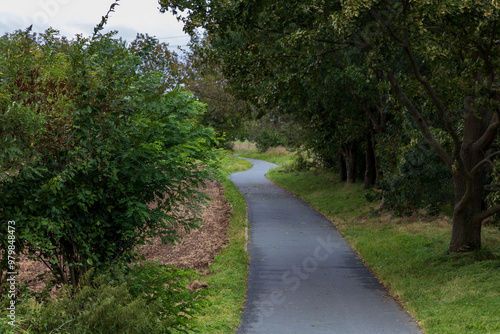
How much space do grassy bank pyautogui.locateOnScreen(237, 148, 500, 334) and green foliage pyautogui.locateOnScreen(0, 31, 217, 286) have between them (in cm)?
503

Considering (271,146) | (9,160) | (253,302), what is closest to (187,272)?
(9,160)

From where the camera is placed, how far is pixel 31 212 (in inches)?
228

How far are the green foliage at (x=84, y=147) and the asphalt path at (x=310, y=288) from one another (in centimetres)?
307

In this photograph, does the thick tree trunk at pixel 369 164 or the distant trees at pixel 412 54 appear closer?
the distant trees at pixel 412 54

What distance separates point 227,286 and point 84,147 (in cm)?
570

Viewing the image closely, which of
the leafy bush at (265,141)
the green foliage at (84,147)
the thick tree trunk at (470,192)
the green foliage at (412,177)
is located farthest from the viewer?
the leafy bush at (265,141)

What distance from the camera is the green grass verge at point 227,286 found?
831cm

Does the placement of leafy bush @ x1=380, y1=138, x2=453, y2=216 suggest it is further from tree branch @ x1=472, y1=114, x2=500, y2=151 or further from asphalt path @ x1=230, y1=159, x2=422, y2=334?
tree branch @ x1=472, y1=114, x2=500, y2=151

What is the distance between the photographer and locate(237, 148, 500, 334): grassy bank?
867 centimetres

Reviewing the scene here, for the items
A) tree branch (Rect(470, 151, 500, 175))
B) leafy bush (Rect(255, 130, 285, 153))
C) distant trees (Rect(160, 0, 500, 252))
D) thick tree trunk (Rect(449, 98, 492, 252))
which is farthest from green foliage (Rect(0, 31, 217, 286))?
leafy bush (Rect(255, 130, 285, 153))

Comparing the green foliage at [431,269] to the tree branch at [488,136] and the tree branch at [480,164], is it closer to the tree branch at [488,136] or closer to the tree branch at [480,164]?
the tree branch at [480,164]

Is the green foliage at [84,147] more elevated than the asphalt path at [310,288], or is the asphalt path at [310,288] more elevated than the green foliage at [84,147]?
the green foliage at [84,147]

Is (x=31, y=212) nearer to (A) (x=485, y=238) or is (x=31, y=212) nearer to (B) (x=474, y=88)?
(B) (x=474, y=88)

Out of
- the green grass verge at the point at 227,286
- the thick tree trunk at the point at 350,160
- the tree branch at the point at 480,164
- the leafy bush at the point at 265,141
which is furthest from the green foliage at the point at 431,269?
the leafy bush at the point at 265,141
